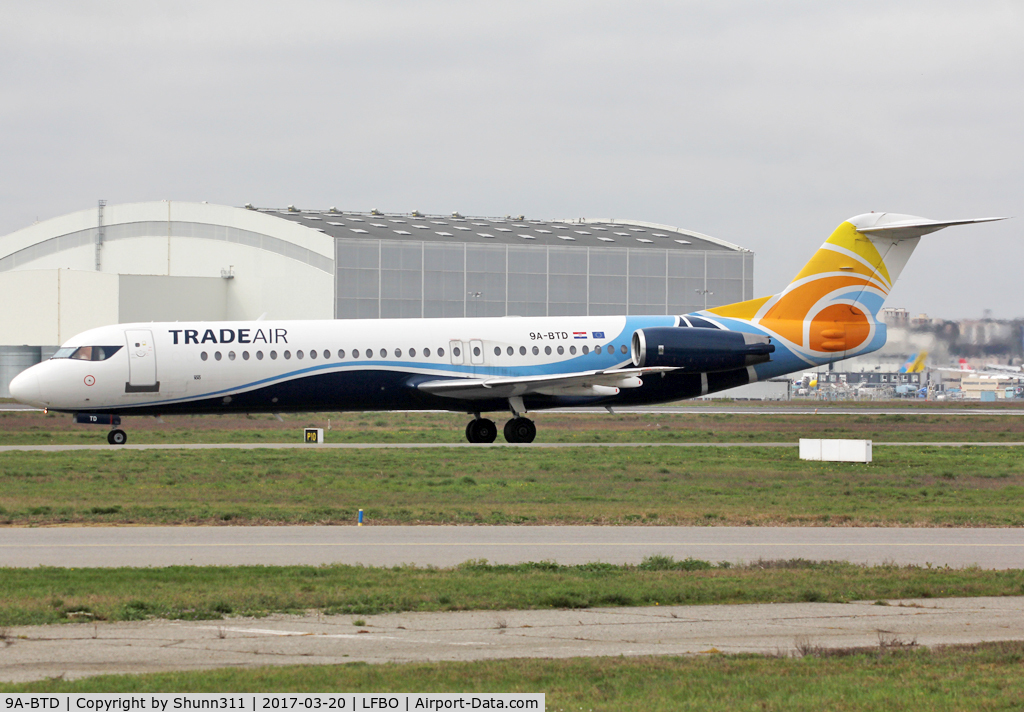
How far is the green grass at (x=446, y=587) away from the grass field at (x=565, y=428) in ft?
→ 76.1

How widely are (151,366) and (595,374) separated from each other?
516 inches

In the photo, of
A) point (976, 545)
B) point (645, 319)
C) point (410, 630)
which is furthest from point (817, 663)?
point (645, 319)

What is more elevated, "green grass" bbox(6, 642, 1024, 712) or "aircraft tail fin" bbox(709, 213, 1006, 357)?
"aircraft tail fin" bbox(709, 213, 1006, 357)

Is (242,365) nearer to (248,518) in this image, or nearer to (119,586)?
(248,518)

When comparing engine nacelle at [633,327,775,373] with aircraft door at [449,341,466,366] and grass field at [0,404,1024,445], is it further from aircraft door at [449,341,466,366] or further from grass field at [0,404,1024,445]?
aircraft door at [449,341,466,366]

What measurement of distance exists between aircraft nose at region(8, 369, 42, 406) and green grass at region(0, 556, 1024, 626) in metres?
21.3

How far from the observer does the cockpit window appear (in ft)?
109

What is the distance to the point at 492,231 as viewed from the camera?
8031 cm

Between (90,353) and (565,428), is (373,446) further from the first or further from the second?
(565,428)
